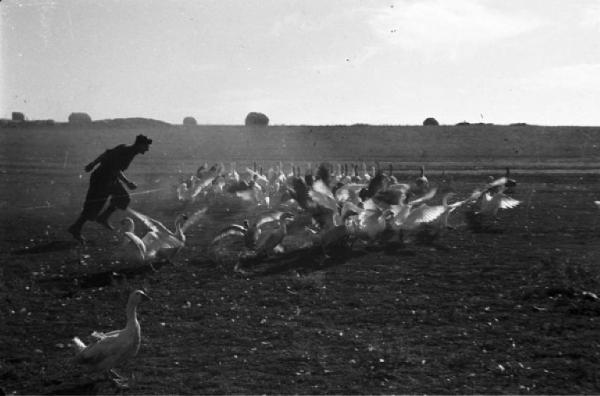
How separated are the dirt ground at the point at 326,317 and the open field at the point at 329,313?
2 centimetres

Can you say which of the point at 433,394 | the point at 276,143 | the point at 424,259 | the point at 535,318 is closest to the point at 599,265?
the point at 424,259

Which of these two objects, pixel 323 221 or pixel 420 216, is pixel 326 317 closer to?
pixel 323 221

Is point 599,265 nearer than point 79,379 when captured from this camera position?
No

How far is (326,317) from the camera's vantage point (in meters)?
8.94

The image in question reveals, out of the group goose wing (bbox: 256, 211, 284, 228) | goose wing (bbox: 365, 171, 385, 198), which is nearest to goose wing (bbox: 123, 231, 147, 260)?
goose wing (bbox: 256, 211, 284, 228)

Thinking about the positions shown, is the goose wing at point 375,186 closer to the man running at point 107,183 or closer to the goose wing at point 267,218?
the goose wing at point 267,218

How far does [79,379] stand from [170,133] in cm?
3845

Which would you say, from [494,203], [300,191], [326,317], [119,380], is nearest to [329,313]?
[326,317]

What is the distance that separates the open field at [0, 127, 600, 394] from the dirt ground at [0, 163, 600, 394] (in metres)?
0.02

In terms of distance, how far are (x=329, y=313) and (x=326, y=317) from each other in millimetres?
178

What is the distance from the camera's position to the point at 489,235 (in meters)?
14.8

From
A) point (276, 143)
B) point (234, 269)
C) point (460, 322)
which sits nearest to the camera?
point (460, 322)

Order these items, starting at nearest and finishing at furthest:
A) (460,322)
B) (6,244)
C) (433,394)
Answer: (433,394), (460,322), (6,244)

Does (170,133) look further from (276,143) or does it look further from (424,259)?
(424,259)
